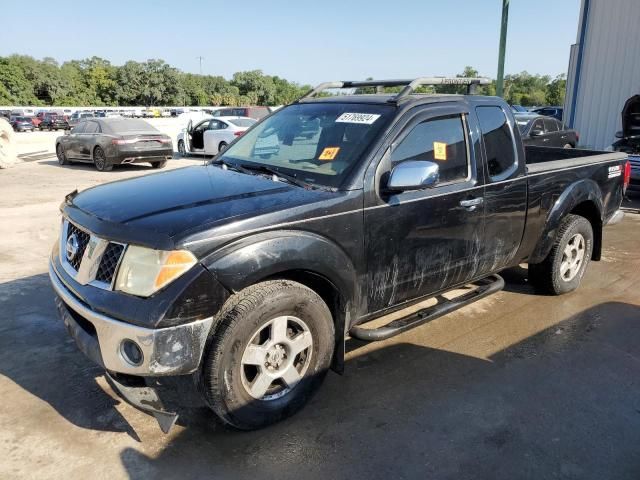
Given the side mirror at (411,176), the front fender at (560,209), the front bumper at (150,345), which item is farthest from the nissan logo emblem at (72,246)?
the front fender at (560,209)

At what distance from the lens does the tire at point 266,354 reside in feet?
8.74

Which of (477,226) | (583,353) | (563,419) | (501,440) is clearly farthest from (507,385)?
(477,226)

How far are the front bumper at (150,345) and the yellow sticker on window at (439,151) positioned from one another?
2.02 metres

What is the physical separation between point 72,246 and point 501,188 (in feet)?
10.2

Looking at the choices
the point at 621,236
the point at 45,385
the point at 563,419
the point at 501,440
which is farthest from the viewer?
the point at 621,236

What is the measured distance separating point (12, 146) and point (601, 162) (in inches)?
679

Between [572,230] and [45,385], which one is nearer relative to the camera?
[45,385]

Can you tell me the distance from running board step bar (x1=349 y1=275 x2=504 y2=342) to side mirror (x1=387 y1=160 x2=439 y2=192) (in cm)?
96

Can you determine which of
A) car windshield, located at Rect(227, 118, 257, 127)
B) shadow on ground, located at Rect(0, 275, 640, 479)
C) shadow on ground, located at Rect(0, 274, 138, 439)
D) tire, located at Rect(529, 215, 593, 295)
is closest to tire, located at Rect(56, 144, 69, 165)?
car windshield, located at Rect(227, 118, 257, 127)

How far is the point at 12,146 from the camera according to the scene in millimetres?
16641

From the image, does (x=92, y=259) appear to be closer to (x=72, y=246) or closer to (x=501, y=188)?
(x=72, y=246)

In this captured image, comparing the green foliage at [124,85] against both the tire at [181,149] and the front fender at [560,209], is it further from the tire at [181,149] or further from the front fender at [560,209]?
the front fender at [560,209]

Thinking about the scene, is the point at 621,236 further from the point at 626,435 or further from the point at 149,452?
the point at 149,452

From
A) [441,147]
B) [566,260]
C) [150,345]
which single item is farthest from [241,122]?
[150,345]
